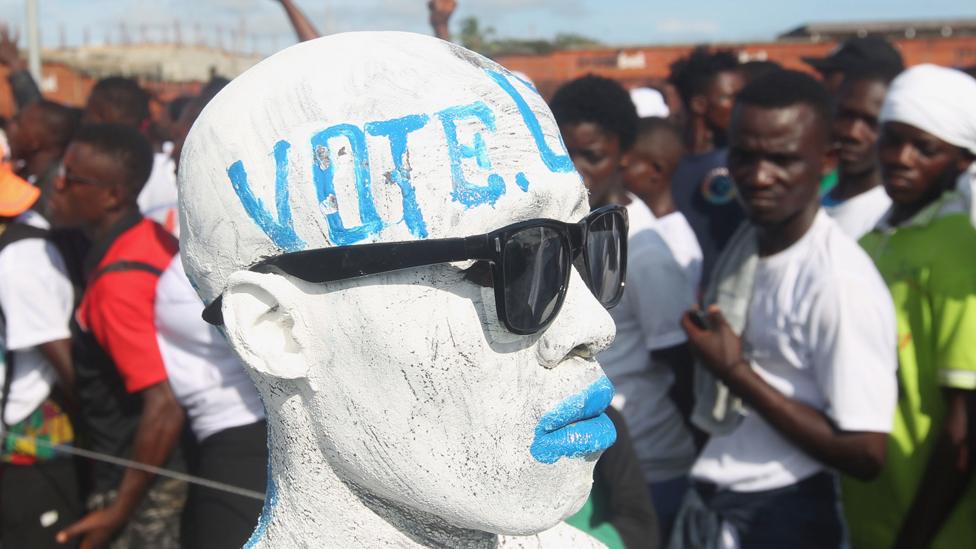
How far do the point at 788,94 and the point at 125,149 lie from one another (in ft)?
8.47

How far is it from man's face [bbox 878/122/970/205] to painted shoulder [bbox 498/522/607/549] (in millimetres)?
2333

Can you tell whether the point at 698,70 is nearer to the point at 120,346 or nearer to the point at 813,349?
the point at 813,349

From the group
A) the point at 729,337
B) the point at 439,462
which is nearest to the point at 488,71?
the point at 439,462

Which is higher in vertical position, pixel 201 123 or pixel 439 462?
pixel 201 123

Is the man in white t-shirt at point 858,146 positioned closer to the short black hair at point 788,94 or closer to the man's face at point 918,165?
the man's face at point 918,165

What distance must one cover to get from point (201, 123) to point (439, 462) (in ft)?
2.13

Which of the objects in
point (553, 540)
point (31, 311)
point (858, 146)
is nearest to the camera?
point (553, 540)

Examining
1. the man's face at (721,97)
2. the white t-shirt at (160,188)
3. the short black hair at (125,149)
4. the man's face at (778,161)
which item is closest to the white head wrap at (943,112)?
the man's face at (778,161)

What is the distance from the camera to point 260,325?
4.78ft

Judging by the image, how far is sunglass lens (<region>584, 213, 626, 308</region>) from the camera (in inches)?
60.7

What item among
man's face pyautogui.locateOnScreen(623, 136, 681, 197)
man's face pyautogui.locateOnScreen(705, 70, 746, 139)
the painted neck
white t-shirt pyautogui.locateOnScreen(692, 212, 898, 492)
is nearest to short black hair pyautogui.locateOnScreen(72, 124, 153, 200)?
man's face pyautogui.locateOnScreen(623, 136, 681, 197)

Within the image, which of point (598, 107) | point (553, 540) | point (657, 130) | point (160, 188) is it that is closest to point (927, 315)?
point (598, 107)

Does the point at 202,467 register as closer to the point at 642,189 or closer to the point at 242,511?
the point at 242,511

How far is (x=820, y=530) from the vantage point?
2924mm
